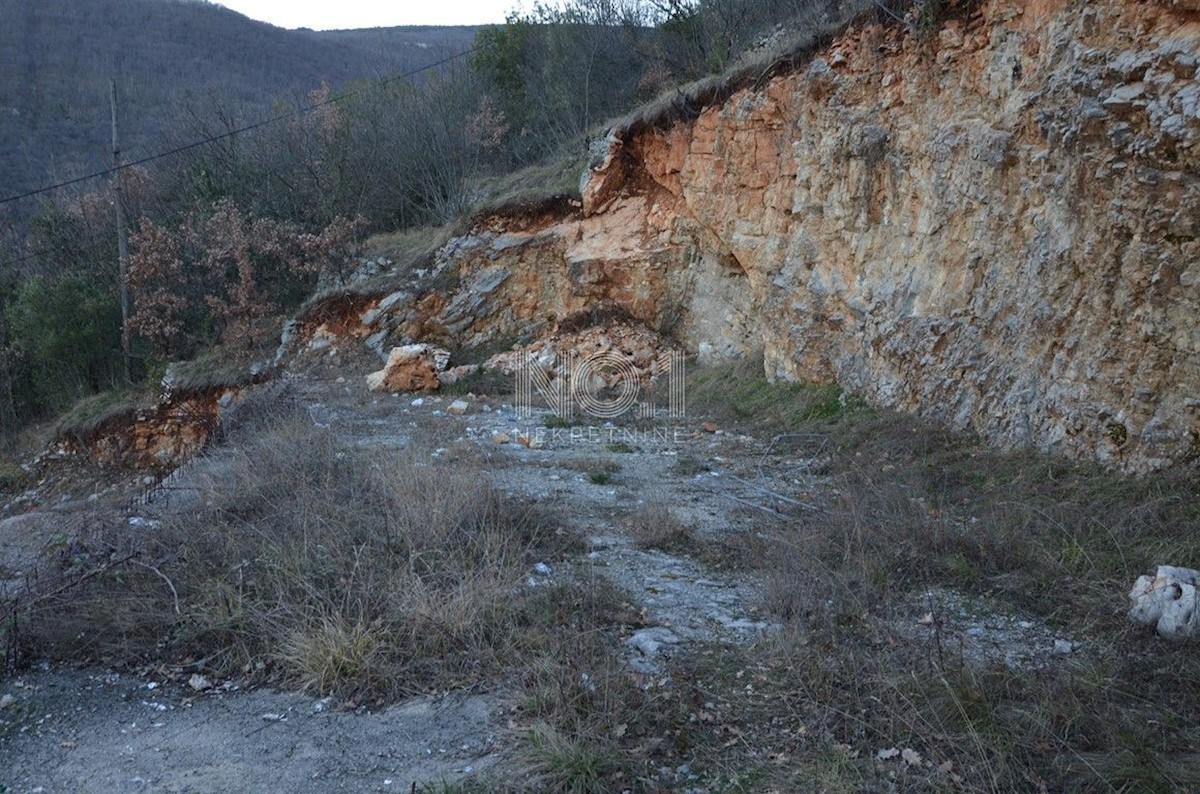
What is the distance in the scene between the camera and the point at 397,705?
3.98 meters

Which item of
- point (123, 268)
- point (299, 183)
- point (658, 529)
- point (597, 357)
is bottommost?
point (597, 357)

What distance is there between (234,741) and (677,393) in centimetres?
978

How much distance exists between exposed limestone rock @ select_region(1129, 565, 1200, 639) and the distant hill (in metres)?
30.1

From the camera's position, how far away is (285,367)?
17406mm

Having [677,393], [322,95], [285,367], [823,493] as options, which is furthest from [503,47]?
[823,493]

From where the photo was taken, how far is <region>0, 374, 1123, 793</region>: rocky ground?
351 centimetres

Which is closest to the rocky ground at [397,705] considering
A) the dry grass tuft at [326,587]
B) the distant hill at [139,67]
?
the dry grass tuft at [326,587]

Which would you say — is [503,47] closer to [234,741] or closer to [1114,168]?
[1114,168]

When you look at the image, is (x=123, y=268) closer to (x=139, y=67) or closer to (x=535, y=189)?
(x=535, y=189)

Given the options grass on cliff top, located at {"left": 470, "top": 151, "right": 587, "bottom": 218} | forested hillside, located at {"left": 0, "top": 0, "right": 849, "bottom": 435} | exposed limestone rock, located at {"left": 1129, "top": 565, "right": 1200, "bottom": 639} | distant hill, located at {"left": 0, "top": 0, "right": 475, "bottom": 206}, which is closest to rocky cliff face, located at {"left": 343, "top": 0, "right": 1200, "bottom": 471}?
grass on cliff top, located at {"left": 470, "top": 151, "right": 587, "bottom": 218}

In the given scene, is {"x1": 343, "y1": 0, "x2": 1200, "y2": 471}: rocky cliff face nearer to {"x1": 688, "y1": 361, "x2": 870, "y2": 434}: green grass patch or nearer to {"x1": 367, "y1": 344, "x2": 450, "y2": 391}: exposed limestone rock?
{"x1": 688, "y1": 361, "x2": 870, "y2": 434}: green grass patch

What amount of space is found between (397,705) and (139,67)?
2246 inches

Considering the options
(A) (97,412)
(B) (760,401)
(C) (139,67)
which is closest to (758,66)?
(B) (760,401)

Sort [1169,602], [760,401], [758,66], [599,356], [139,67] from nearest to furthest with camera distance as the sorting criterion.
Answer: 1. [1169,602]
2. [760,401]
3. [758,66]
4. [599,356]
5. [139,67]
